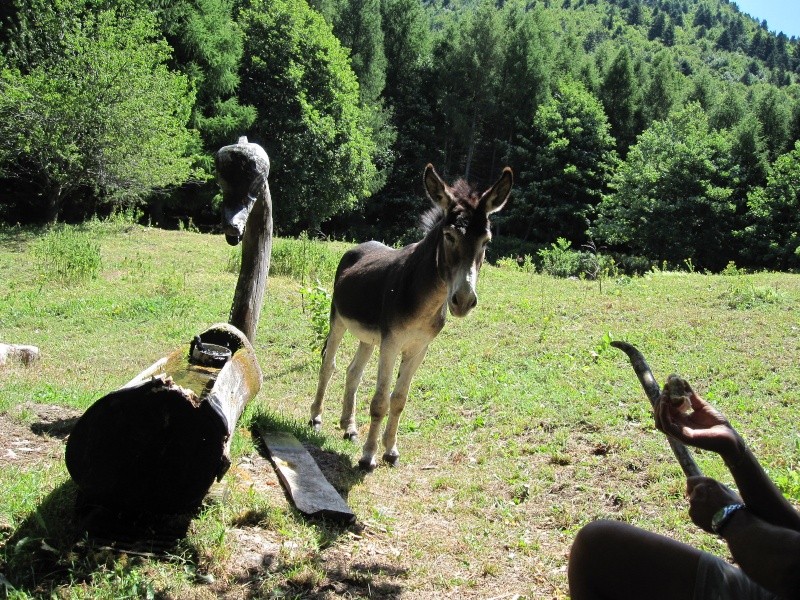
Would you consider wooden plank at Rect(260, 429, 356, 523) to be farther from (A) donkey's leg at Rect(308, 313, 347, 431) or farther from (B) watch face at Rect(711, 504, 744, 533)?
(B) watch face at Rect(711, 504, 744, 533)

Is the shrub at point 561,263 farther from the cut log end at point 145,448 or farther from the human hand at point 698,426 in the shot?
the human hand at point 698,426

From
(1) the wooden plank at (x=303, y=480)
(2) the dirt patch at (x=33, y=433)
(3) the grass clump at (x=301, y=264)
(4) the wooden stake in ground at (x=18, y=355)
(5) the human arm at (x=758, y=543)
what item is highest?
(5) the human arm at (x=758, y=543)

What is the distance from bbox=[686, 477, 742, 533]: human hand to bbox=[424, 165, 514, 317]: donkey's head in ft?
8.43

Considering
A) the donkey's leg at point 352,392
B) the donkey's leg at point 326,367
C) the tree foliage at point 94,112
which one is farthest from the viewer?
the tree foliage at point 94,112

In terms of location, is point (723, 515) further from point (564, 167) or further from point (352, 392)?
point (564, 167)

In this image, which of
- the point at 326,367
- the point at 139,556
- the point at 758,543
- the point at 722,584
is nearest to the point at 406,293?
the point at 326,367

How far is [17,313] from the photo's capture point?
11367mm

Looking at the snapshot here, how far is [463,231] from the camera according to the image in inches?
192

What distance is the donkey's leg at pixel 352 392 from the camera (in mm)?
6926

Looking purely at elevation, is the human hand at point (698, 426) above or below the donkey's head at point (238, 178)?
below

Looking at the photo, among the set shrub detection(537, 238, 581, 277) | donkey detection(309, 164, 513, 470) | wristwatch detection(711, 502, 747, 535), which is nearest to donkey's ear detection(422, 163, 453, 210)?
donkey detection(309, 164, 513, 470)

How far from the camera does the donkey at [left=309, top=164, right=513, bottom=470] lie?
16.1 ft

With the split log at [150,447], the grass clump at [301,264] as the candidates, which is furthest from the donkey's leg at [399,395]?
the grass clump at [301,264]

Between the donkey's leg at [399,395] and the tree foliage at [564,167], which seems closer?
the donkey's leg at [399,395]
